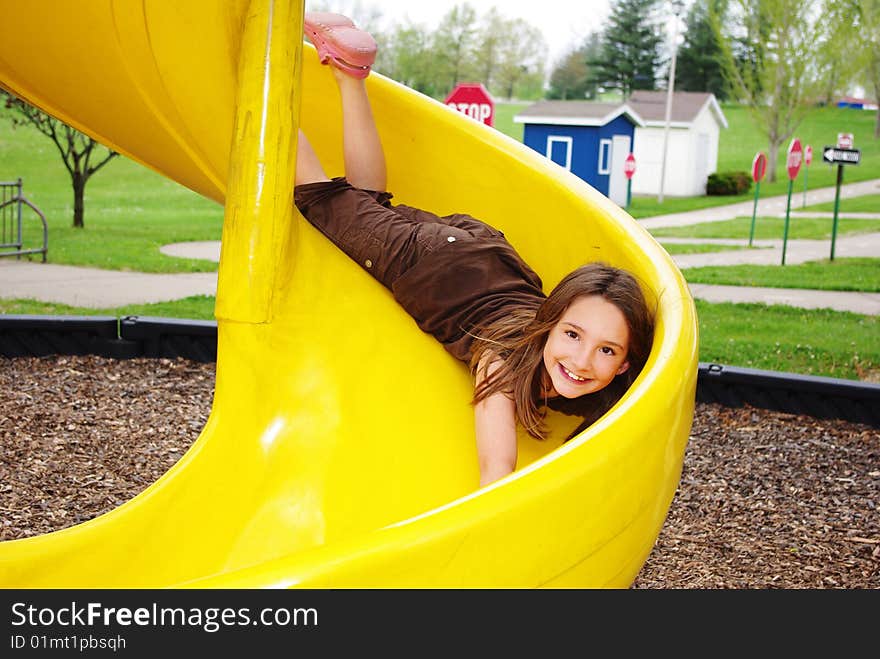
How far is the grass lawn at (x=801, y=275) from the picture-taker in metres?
6.52

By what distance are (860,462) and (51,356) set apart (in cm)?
264

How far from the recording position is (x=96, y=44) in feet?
6.27

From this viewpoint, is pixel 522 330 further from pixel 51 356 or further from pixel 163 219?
pixel 163 219

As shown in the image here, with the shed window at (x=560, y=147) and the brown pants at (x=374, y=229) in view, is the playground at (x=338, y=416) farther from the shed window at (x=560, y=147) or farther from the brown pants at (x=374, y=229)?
the shed window at (x=560, y=147)

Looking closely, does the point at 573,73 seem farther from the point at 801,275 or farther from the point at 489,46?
the point at 801,275

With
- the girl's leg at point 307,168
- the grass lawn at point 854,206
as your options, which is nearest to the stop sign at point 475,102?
the girl's leg at point 307,168

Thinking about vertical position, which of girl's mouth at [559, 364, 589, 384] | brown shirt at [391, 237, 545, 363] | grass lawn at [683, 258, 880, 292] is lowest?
grass lawn at [683, 258, 880, 292]

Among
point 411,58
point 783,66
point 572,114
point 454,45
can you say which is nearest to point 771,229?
point 572,114

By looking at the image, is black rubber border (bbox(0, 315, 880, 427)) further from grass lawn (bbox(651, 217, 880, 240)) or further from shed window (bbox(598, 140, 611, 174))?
shed window (bbox(598, 140, 611, 174))

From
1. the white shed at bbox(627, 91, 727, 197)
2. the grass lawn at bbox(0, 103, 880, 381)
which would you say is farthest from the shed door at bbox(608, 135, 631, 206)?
the white shed at bbox(627, 91, 727, 197)

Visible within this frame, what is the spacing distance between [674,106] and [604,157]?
419 cm

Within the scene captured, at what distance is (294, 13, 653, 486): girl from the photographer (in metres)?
1.63

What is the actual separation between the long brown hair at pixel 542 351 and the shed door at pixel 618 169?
515 inches

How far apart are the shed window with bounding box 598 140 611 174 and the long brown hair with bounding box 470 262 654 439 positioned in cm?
1299
